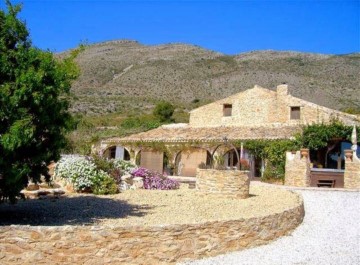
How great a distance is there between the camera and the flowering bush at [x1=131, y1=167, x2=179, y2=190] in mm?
16172

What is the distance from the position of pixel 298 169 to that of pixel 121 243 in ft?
50.6

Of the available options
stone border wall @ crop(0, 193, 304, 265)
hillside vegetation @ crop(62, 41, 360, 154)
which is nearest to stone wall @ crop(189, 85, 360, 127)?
hillside vegetation @ crop(62, 41, 360, 154)

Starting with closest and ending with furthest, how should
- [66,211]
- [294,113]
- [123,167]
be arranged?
[66,211] < [123,167] < [294,113]

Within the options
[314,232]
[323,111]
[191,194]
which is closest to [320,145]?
[323,111]

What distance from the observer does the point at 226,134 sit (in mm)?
27562

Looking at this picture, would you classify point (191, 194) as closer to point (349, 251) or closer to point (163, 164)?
point (349, 251)

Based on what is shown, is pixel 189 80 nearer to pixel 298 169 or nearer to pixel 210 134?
pixel 210 134

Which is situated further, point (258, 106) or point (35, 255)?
point (258, 106)

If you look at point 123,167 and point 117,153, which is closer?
point 123,167

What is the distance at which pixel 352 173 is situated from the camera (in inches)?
797

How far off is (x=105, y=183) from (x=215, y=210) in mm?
4272

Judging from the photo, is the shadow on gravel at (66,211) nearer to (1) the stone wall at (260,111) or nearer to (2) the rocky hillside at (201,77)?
(1) the stone wall at (260,111)

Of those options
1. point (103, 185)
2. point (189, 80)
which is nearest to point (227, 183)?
point (103, 185)

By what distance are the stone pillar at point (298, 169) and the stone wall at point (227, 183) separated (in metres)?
7.55
